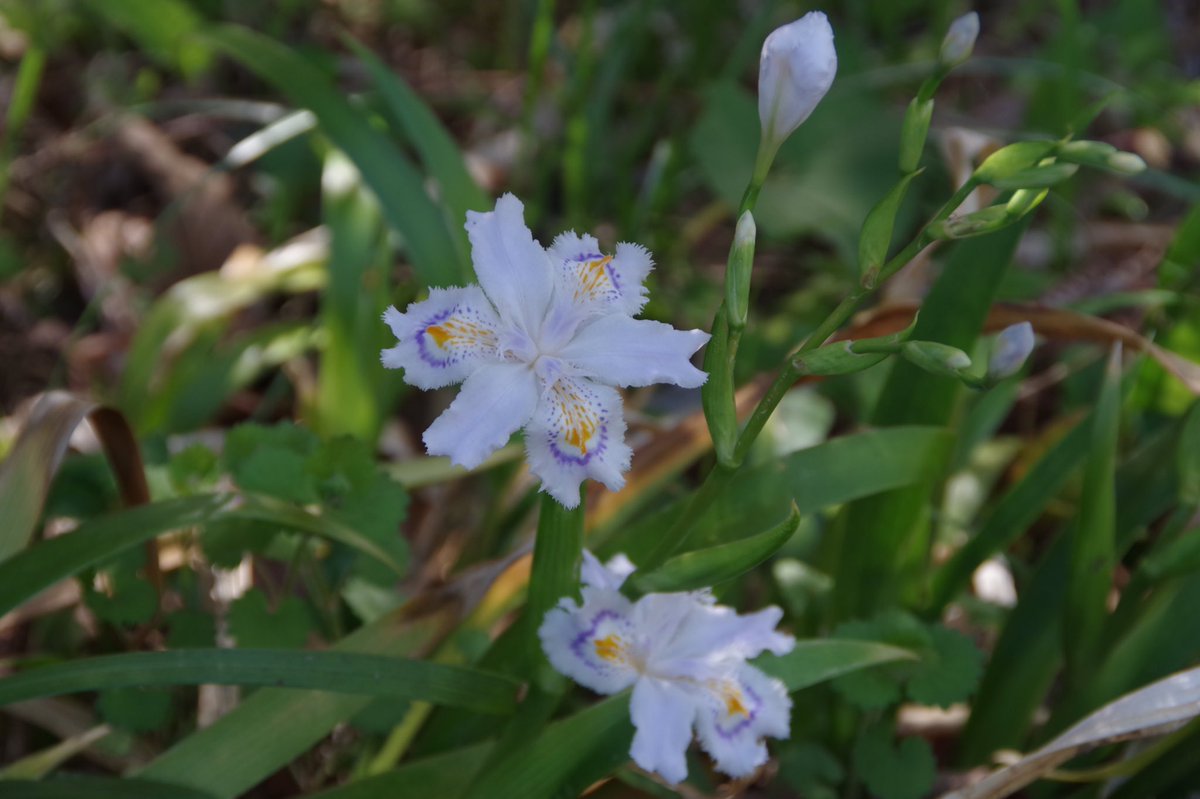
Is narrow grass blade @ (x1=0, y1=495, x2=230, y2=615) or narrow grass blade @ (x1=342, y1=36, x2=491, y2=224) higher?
narrow grass blade @ (x1=342, y1=36, x2=491, y2=224)

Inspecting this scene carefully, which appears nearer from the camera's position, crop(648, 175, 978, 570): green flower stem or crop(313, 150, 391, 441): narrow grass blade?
crop(648, 175, 978, 570): green flower stem

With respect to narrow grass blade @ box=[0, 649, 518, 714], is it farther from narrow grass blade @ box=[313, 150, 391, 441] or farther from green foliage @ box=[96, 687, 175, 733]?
narrow grass blade @ box=[313, 150, 391, 441]

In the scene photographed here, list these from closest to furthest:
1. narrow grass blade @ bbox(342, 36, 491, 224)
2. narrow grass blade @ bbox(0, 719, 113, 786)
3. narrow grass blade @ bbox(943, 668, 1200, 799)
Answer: narrow grass blade @ bbox(943, 668, 1200, 799)
narrow grass blade @ bbox(0, 719, 113, 786)
narrow grass blade @ bbox(342, 36, 491, 224)

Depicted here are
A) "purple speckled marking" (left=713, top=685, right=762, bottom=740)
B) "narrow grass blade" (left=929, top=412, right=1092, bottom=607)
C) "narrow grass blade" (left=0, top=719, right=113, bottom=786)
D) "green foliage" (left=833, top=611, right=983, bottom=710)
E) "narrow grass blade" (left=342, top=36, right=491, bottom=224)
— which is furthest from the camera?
"narrow grass blade" (left=342, top=36, right=491, bottom=224)

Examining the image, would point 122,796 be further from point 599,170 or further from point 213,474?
point 599,170

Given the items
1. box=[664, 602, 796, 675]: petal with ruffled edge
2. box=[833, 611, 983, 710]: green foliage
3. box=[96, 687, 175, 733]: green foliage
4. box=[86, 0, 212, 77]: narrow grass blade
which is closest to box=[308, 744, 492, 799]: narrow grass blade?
box=[96, 687, 175, 733]: green foliage

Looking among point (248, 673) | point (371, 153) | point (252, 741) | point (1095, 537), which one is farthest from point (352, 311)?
point (1095, 537)
